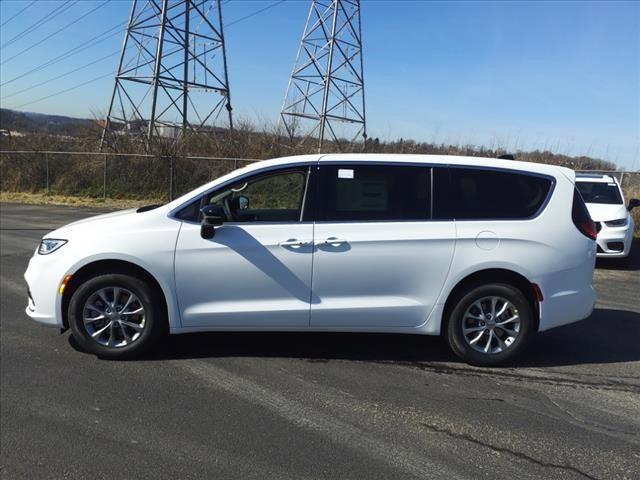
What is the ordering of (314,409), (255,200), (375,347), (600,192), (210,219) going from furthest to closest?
(600,192) < (255,200) < (375,347) < (210,219) < (314,409)

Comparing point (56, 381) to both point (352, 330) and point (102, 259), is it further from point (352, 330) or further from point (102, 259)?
point (352, 330)

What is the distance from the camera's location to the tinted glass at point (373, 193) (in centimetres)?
474

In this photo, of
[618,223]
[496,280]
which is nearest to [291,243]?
[496,280]

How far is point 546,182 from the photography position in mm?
4898

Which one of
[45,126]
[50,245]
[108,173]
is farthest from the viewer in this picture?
[45,126]

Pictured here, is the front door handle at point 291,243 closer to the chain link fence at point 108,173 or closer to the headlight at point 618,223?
→ the headlight at point 618,223

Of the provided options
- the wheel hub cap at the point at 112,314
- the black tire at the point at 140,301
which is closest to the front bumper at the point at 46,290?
the black tire at the point at 140,301

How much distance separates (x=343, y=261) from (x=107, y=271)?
201 cm

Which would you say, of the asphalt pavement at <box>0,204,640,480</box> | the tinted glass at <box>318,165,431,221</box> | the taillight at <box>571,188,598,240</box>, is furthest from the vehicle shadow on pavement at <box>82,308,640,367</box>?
the tinted glass at <box>318,165,431,221</box>

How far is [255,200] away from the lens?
5438mm

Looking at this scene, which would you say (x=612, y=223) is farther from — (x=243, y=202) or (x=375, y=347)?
(x=243, y=202)

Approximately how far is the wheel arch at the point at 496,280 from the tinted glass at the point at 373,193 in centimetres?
66

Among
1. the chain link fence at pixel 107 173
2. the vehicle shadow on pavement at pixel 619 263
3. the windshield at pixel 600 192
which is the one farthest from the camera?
the chain link fence at pixel 107 173

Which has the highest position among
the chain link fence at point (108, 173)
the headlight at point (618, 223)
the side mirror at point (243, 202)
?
the chain link fence at point (108, 173)
